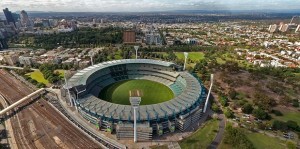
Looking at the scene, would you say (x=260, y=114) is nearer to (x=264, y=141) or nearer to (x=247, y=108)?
(x=247, y=108)

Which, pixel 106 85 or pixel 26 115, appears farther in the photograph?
pixel 106 85

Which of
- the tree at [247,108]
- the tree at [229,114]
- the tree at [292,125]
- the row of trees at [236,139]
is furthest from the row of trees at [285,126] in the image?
the row of trees at [236,139]

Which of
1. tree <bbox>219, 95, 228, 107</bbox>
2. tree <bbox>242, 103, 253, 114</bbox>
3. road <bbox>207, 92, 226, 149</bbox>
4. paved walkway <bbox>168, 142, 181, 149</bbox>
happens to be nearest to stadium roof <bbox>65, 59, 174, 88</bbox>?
tree <bbox>219, 95, 228, 107</bbox>

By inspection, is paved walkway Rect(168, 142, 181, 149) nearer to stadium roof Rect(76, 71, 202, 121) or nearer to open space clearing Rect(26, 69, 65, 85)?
stadium roof Rect(76, 71, 202, 121)

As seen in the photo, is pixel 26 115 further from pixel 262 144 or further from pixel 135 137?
pixel 262 144

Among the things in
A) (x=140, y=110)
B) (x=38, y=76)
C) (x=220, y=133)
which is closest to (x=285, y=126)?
(x=220, y=133)

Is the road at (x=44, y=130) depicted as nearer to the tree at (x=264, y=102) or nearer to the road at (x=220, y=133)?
the road at (x=220, y=133)

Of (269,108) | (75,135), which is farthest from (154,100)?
(269,108)

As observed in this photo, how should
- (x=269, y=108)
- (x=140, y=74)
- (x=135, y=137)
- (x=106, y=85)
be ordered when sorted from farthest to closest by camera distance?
(x=140, y=74), (x=106, y=85), (x=269, y=108), (x=135, y=137)
